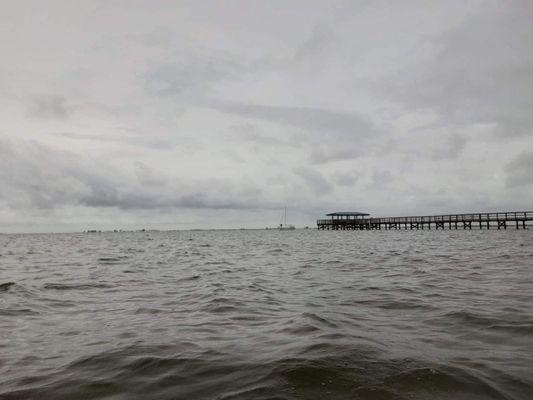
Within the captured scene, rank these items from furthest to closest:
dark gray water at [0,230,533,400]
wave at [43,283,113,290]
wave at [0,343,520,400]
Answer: wave at [43,283,113,290], dark gray water at [0,230,533,400], wave at [0,343,520,400]

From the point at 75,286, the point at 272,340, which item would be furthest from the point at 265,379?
the point at 75,286

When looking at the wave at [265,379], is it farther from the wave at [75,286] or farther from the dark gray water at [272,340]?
the wave at [75,286]

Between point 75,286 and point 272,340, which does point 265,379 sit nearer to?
point 272,340

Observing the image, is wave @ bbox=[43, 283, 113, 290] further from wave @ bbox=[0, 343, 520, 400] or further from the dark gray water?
wave @ bbox=[0, 343, 520, 400]

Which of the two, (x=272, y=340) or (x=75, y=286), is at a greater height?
(x=272, y=340)

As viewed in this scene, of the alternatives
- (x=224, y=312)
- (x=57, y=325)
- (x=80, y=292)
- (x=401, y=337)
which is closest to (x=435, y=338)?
(x=401, y=337)

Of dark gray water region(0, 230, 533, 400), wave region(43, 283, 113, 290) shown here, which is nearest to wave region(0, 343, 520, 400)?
dark gray water region(0, 230, 533, 400)

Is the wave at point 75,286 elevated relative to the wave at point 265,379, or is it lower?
lower

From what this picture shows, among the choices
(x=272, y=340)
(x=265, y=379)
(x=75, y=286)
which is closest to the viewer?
(x=265, y=379)

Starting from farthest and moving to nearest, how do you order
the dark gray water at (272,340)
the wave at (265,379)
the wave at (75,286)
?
the wave at (75,286)
the dark gray water at (272,340)
the wave at (265,379)

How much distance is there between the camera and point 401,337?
6172 mm

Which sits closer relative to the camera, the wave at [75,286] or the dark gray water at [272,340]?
the dark gray water at [272,340]

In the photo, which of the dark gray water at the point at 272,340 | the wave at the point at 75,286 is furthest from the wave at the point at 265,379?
the wave at the point at 75,286

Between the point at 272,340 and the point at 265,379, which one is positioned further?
the point at 272,340
